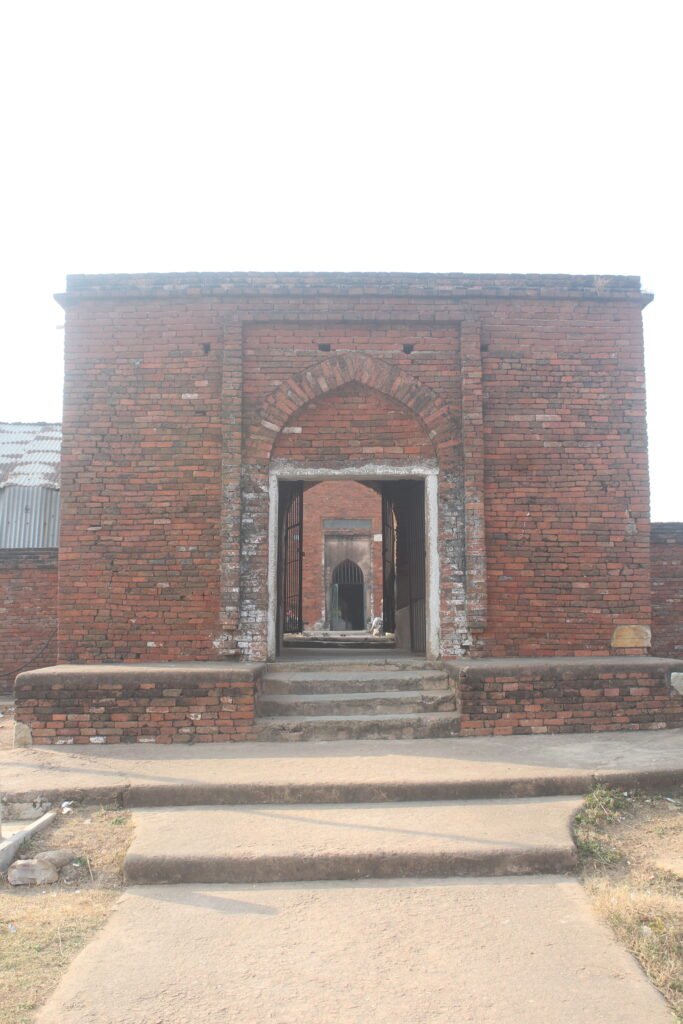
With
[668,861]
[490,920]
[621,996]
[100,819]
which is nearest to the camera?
[621,996]

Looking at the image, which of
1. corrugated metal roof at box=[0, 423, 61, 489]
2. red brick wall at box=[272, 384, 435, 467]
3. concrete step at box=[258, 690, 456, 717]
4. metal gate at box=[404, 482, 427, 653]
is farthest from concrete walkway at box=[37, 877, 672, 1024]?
corrugated metal roof at box=[0, 423, 61, 489]

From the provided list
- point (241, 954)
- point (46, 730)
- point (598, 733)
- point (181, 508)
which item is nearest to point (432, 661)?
point (598, 733)

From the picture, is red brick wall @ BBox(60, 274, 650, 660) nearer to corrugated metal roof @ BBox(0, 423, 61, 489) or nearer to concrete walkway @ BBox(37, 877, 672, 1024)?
concrete walkway @ BBox(37, 877, 672, 1024)

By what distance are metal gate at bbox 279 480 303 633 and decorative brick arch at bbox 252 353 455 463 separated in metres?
2.36

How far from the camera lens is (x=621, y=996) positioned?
334 centimetres

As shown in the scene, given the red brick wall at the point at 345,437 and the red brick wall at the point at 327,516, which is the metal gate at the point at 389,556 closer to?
the red brick wall at the point at 345,437

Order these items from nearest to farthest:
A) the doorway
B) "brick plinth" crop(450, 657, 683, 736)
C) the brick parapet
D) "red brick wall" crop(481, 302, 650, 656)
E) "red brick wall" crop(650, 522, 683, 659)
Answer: "brick plinth" crop(450, 657, 683, 736) < "red brick wall" crop(481, 302, 650, 656) < the doorway < the brick parapet < "red brick wall" crop(650, 522, 683, 659)

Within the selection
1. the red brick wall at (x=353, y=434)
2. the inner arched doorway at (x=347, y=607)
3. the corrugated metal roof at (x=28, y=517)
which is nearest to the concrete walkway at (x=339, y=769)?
the red brick wall at (x=353, y=434)

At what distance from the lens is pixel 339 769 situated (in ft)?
20.1

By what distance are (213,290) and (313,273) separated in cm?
113

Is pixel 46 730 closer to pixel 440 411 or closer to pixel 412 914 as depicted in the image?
pixel 412 914

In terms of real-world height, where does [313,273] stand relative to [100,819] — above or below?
above

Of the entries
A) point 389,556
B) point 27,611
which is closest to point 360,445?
point 389,556

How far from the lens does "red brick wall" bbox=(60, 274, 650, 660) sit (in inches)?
337
